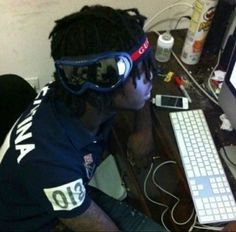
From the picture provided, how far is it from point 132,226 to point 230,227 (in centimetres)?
34

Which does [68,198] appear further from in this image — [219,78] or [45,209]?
[219,78]

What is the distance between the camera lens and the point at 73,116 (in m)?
0.95

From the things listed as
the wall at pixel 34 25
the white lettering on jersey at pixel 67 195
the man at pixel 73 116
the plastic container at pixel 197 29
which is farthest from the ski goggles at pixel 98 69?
the wall at pixel 34 25

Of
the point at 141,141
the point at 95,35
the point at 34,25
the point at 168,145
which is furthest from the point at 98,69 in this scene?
the point at 34,25

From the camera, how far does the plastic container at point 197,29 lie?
48.6 inches

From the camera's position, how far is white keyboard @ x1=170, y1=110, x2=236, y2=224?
95 centimetres

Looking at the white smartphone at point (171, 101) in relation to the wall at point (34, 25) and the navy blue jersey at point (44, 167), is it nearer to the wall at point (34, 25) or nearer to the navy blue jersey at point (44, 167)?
the navy blue jersey at point (44, 167)

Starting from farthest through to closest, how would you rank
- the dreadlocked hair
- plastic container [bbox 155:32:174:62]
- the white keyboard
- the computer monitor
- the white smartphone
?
plastic container [bbox 155:32:174:62]
the white smartphone
the computer monitor
the white keyboard
the dreadlocked hair

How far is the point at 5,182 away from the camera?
98cm

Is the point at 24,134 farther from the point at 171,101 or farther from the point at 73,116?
the point at 171,101

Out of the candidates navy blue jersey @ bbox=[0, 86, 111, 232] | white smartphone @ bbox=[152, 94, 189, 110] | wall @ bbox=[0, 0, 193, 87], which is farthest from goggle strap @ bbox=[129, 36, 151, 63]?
wall @ bbox=[0, 0, 193, 87]

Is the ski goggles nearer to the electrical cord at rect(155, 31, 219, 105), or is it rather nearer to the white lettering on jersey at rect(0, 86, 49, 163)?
the white lettering on jersey at rect(0, 86, 49, 163)

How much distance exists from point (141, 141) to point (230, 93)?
355 millimetres

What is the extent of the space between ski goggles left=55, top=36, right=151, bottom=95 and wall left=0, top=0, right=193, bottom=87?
62cm
